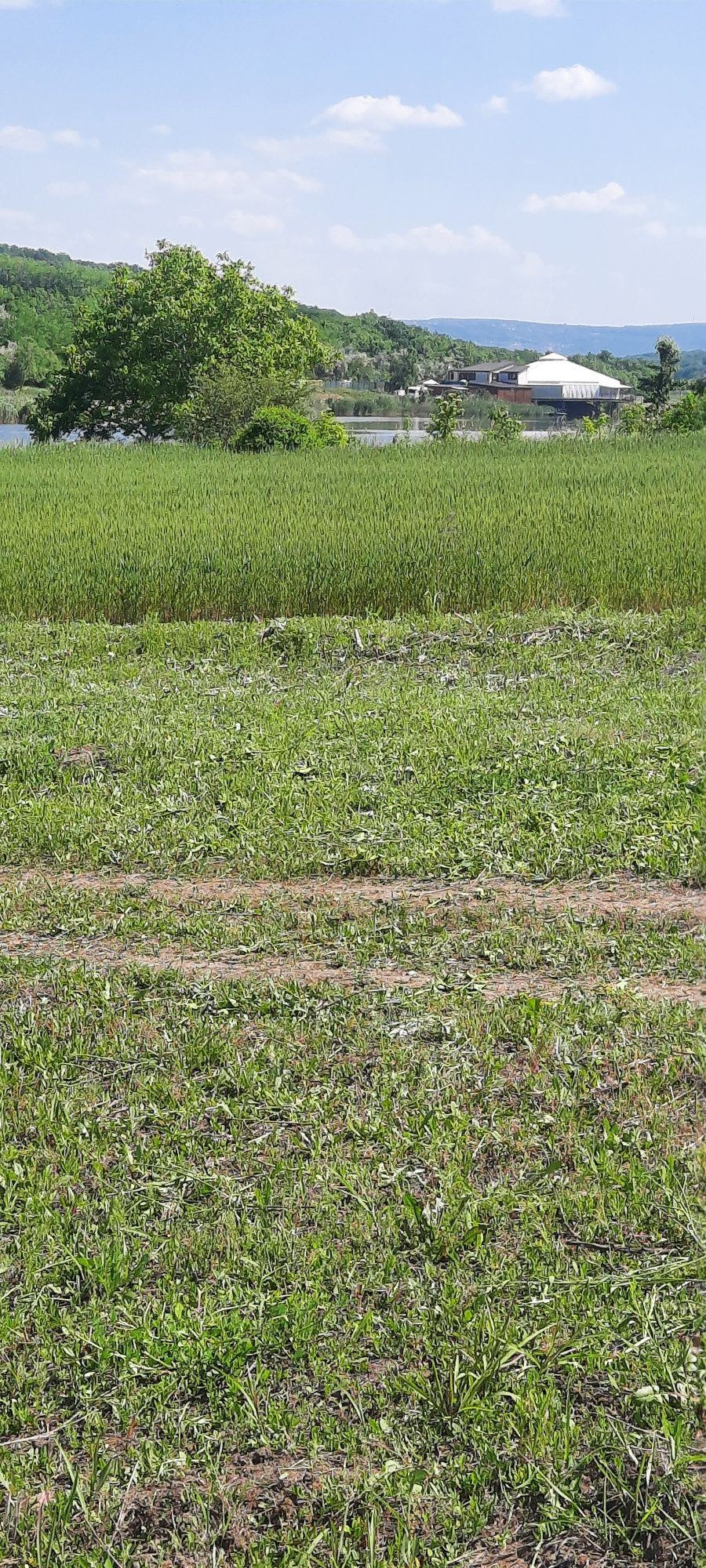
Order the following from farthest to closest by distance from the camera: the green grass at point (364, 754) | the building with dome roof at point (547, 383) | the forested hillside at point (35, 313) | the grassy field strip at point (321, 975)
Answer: the building with dome roof at point (547, 383), the forested hillside at point (35, 313), the green grass at point (364, 754), the grassy field strip at point (321, 975)

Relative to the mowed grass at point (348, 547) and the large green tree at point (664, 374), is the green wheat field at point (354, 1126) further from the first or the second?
the large green tree at point (664, 374)

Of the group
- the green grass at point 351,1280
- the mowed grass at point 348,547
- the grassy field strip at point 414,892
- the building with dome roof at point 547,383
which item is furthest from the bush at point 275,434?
the building with dome roof at point 547,383

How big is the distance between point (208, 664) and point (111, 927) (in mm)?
5405

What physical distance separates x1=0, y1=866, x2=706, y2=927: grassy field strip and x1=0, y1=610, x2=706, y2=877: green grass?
120 millimetres

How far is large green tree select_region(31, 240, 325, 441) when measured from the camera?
47594mm

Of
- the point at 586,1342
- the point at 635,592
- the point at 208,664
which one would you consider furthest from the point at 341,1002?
the point at 635,592

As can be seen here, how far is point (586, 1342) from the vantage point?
2.87 m

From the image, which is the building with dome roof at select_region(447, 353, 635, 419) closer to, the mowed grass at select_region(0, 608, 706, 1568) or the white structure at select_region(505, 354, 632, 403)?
the white structure at select_region(505, 354, 632, 403)

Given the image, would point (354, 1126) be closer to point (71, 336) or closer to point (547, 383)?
point (71, 336)

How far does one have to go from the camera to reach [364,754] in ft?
23.8

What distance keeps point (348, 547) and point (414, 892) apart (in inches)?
335

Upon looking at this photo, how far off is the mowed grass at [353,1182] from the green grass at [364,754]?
0.04m

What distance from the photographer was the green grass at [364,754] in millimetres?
5977

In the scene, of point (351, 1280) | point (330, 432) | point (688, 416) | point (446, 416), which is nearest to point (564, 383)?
point (688, 416)
